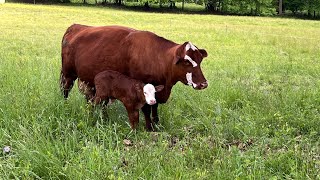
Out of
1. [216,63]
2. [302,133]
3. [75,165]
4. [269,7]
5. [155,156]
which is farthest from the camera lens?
[269,7]

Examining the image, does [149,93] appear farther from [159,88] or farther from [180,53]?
[180,53]

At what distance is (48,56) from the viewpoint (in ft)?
41.4

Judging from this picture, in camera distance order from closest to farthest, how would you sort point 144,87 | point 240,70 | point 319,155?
point 319,155
point 144,87
point 240,70

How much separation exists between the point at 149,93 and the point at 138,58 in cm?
52

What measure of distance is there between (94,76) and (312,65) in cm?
821

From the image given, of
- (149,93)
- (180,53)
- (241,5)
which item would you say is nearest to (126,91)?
(149,93)

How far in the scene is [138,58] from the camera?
5719mm

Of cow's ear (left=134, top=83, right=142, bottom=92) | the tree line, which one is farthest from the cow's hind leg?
the tree line

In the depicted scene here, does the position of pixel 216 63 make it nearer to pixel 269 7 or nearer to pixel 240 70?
pixel 240 70

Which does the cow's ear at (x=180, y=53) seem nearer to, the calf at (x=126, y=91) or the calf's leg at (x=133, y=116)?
the calf at (x=126, y=91)

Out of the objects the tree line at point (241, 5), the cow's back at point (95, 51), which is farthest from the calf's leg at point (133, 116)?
the tree line at point (241, 5)

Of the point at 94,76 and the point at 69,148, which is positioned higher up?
the point at 94,76

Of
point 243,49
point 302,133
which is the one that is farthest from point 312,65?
point 302,133

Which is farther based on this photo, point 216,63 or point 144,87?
point 216,63
